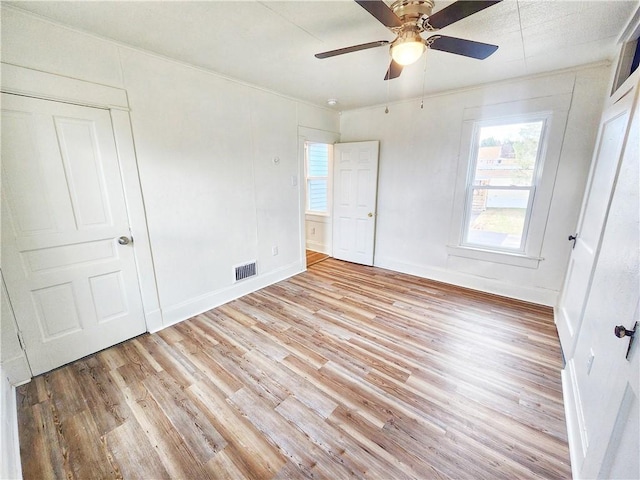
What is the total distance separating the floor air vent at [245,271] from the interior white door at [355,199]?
1789 mm

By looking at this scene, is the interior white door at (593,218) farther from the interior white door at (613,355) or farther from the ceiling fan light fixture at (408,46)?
the ceiling fan light fixture at (408,46)

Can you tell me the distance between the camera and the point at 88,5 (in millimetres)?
1620

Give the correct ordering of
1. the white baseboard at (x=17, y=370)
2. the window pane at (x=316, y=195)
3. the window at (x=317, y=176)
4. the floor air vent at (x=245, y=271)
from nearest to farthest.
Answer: the white baseboard at (x=17, y=370) → the floor air vent at (x=245, y=271) → the window at (x=317, y=176) → the window pane at (x=316, y=195)

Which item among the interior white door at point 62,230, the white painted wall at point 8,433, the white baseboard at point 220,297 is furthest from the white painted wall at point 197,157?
the white painted wall at point 8,433

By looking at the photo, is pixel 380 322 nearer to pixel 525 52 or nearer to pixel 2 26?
pixel 525 52

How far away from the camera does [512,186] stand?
3080 mm

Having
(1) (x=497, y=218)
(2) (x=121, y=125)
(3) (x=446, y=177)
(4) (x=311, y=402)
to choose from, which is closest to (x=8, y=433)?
(4) (x=311, y=402)

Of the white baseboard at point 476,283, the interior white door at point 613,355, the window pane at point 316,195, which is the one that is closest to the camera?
the interior white door at point 613,355

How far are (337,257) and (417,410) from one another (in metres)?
3.21

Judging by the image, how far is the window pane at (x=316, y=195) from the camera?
17.1 ft

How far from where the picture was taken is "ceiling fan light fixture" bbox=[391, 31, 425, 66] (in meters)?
1.53

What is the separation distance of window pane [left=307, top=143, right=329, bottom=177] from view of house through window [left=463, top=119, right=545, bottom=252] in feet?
8.73

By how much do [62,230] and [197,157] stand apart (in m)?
1.26

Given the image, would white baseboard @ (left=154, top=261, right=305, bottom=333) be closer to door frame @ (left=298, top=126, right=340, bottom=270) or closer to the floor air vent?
the floor air vent
